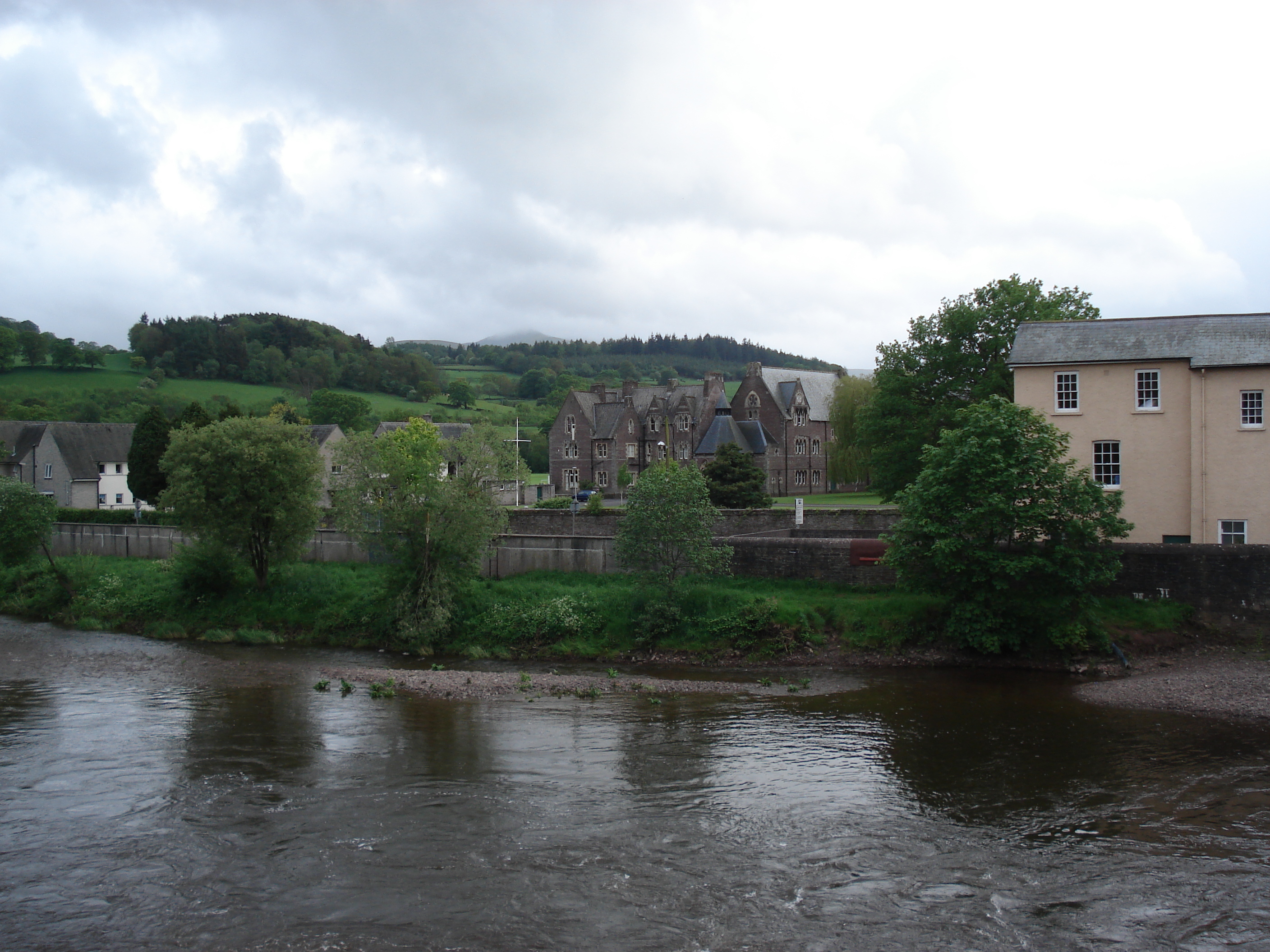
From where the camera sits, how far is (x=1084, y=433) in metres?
29.8

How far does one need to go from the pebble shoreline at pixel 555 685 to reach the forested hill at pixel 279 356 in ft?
358

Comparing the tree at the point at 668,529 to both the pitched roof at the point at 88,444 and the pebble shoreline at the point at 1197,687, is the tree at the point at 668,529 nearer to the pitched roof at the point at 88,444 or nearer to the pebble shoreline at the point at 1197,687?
the pebble shoreline at the point at 1197,687

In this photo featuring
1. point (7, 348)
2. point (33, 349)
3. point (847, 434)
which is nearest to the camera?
point (847, 434)

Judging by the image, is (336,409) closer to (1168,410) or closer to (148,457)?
(148,457)

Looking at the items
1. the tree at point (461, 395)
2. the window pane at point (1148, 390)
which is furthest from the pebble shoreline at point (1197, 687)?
the tree at point (461, 395)

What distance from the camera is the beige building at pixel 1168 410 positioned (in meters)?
27.8

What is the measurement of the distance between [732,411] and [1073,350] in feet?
154

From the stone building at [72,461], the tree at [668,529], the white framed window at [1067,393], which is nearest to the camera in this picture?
the tree at [668,529]

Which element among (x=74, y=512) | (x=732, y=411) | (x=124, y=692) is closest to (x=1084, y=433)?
(x=124, y=692)

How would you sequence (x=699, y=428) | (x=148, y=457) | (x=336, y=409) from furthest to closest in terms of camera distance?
(x=336, y=409) → (x=699, y=428) → (x=148, y=457)

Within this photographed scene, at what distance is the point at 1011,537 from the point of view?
25.0 meters

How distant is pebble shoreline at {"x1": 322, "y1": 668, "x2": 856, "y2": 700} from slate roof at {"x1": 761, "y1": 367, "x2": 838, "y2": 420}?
5092 cm

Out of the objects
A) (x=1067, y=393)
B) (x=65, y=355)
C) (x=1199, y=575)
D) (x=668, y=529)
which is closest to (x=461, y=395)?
(x=65, y=355)

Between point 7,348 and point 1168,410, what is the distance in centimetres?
12772
